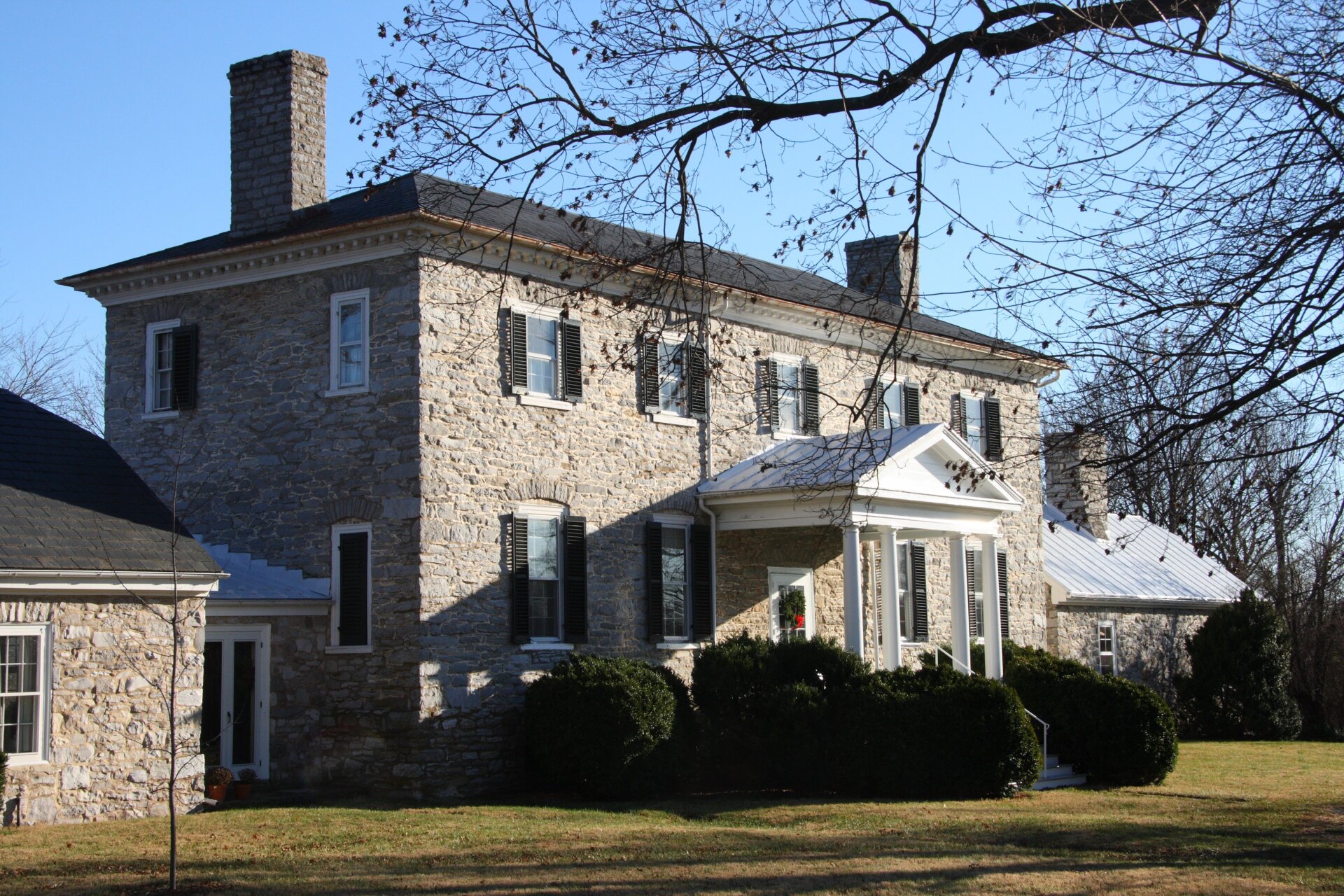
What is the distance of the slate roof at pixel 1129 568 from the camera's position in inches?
1216

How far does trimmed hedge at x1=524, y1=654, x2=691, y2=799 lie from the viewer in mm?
16734

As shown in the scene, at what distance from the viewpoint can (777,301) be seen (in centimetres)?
2167

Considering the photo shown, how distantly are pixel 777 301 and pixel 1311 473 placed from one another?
13.1m

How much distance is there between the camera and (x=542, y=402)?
18.6m

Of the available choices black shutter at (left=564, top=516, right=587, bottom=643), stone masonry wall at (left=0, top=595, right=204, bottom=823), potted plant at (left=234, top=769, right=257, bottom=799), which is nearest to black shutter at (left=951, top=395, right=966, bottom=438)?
black shutter at (left=564, top=516, right=587, bottom=643)

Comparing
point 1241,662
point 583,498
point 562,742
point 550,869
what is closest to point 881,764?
point 562,742

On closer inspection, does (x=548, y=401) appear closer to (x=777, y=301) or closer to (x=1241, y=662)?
(x=777, y=301)

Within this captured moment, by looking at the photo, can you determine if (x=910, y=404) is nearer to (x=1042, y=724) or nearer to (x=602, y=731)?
(x=1042, y=724)

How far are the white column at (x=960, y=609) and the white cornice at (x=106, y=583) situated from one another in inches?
451

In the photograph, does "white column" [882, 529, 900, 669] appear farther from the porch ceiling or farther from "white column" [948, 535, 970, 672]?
"white column" [948, 535, 970, 672]

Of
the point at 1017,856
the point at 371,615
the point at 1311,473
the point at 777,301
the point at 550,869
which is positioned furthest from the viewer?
the point at 777,301

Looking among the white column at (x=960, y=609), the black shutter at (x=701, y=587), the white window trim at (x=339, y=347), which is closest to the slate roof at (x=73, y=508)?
the white window trim at (x=339, y=347)

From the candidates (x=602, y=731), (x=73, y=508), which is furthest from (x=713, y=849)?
(x=73, y=508)

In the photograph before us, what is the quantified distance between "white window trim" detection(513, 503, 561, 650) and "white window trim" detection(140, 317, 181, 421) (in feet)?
18.3
